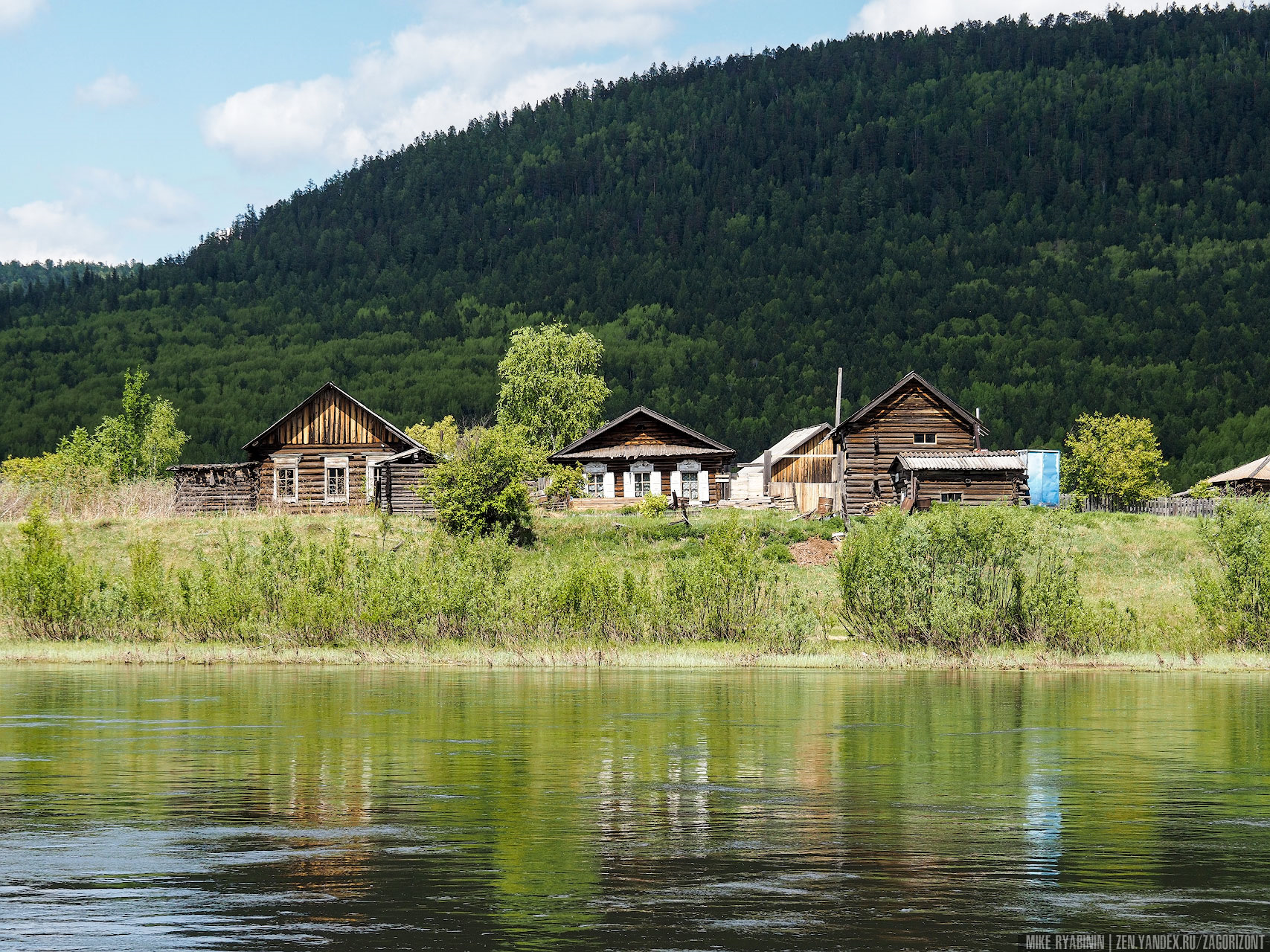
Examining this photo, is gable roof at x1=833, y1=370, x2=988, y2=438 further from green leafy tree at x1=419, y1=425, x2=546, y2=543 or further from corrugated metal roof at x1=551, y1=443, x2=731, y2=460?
green leafy tree at x1=419, y1=425, x2=546, y2=543

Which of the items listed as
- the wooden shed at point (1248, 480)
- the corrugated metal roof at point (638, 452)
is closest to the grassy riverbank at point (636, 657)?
the corrugated metal roof at point (638, 452)

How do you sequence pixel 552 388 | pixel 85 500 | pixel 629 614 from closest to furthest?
pixel 629 614 < pixel 85 500 < pixel 552 388

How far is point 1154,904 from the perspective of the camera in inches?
Result: 485

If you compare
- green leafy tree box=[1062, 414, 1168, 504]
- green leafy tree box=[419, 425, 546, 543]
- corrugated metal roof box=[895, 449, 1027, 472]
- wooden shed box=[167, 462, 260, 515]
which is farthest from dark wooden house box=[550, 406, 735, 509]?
green leafy tree box=[1062, 414, 1168, 504]

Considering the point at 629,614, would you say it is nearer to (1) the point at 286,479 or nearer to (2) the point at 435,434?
(1) the point at 286,479

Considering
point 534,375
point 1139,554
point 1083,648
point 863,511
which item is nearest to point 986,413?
point 534,375

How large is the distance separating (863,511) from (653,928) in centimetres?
6403

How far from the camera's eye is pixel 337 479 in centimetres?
7925

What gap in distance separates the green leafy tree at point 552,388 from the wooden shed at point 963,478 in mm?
35080

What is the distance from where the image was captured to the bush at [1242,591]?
132 feet

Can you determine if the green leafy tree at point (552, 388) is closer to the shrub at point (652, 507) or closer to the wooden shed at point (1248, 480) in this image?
the shrub at point (652, 507)

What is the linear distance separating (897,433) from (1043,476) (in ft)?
45.4

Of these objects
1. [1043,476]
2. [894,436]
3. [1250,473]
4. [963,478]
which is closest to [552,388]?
[894,436]

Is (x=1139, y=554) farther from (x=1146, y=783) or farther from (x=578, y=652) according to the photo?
(x=1146, y=783)
